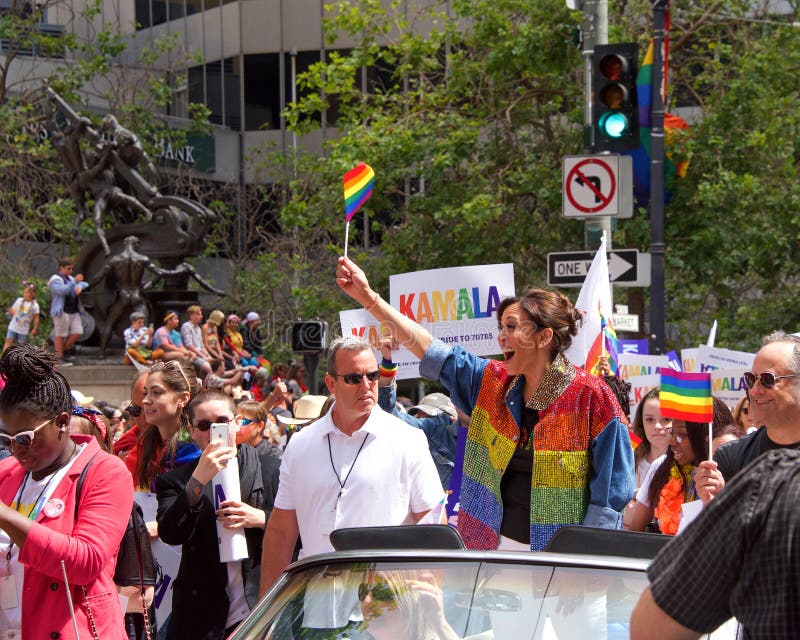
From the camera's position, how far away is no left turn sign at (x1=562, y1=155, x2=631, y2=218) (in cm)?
1077

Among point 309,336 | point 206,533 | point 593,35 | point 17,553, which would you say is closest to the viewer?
point 17,553

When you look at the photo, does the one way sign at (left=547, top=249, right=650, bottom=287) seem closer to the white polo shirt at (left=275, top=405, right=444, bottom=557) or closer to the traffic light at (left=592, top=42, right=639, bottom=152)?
the traffic light at (left=592, top=42, right=639, bottom=152)

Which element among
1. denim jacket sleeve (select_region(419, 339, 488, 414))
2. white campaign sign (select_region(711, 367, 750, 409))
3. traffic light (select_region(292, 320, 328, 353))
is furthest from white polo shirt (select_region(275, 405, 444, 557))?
traffic light (select_region(292, 320, 328, 353))

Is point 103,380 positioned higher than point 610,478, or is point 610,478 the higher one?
point 610,478

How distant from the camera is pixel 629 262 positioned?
444 inches

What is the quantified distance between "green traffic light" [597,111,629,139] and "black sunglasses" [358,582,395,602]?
25.8 ft

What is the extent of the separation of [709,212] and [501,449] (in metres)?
14.4

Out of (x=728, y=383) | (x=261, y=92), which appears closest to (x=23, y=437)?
(x=728, y=383)

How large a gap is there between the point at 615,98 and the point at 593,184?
2.56 ft

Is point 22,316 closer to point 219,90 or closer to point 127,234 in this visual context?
point 127,234

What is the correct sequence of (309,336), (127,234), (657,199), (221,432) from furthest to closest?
(127,234) → (657,199) → (309,336) → (221,432)

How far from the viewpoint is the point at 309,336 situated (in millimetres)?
13414

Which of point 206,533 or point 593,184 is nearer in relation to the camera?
point 206,533

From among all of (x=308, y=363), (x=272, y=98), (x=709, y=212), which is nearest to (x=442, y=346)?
(x=308, y=363)
